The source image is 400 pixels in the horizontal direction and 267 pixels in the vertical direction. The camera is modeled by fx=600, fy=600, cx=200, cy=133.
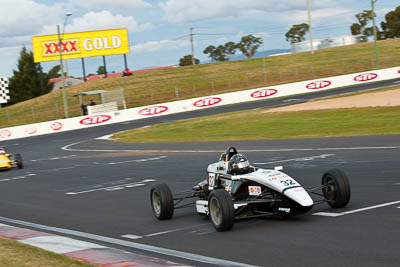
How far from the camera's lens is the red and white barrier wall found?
48.4 meters

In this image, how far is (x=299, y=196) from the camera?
9125 mm

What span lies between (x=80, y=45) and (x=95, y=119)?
28783mm

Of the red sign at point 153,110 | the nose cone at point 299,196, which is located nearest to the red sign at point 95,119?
the red sign at point 153,110

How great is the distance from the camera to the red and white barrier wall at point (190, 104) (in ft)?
159

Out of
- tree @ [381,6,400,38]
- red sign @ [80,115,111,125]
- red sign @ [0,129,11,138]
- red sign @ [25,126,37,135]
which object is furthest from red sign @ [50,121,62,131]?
tree @ [381,6,400,38]

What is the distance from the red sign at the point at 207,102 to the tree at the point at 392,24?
345 ft

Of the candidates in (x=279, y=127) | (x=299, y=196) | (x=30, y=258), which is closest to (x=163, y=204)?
(x=299, y=196)

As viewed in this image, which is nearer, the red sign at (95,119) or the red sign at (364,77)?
the red sign at (95,119)

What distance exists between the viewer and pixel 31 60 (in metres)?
110

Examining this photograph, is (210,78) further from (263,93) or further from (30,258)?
(30,258)

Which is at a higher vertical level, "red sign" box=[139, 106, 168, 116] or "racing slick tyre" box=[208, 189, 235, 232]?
"red sign" box=[139, 106, 168, 116]

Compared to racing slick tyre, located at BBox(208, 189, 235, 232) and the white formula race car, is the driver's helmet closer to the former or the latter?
the white formula race car

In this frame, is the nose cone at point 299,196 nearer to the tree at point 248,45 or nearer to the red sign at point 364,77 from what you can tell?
the red sign at point 364,77

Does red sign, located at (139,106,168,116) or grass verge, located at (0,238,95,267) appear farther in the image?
red sign, located at (139,106,168,116)
